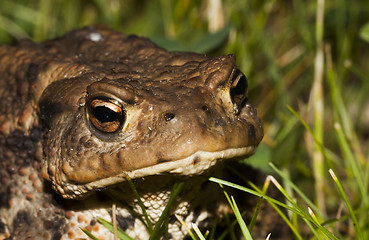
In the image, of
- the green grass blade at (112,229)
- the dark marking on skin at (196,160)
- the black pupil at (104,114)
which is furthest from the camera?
the green grass blade at (112,229)

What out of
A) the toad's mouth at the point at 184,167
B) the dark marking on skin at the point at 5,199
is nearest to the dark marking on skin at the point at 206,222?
the toad's mouth at the point at 184,167

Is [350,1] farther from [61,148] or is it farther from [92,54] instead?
[61,148]

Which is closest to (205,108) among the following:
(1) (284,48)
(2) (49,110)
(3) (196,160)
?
(3) (196,160)

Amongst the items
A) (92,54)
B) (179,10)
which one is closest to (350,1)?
(179,10)

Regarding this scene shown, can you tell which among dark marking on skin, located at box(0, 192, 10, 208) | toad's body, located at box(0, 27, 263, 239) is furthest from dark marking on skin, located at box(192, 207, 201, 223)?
dark marking on skin, located at box(0, 192, 10, 208)

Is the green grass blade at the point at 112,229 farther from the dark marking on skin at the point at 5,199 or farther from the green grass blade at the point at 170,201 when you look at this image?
the dark marking on skin at the point at 5,199

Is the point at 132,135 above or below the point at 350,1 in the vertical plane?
below

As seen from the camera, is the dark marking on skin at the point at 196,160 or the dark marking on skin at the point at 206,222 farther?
the dark marking on skin at the point at 206,222

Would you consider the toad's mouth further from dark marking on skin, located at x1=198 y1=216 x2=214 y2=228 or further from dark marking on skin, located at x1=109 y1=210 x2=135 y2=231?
dark marking on skin, located at x1=198 y1=216 x2=214 y2=228
